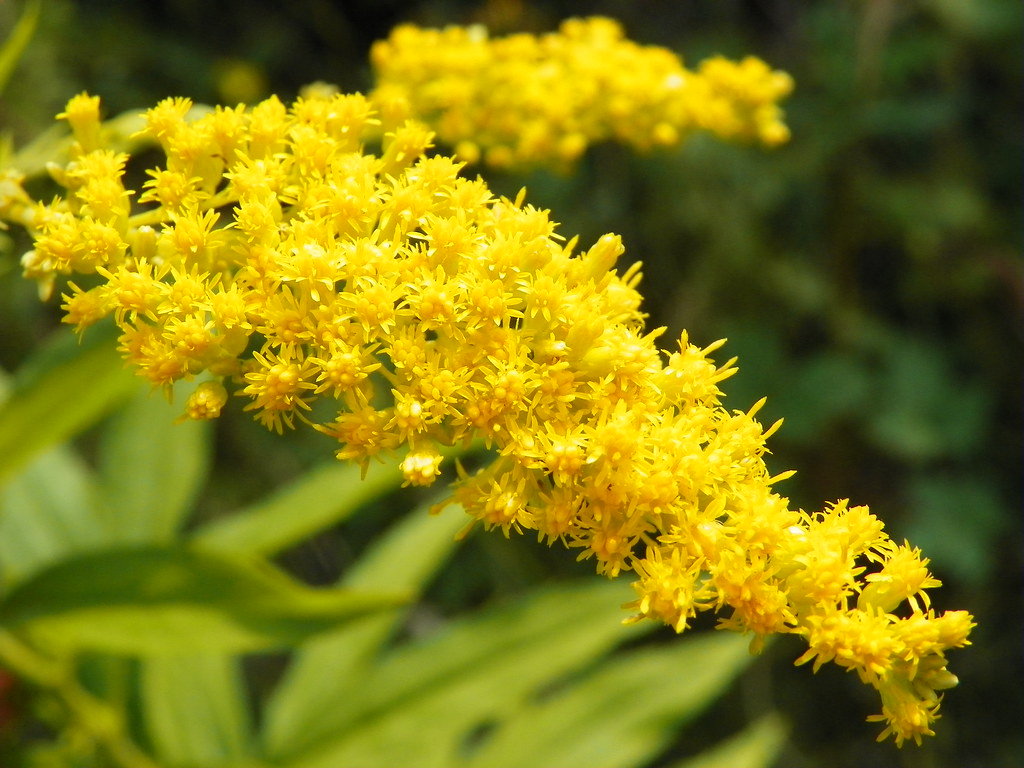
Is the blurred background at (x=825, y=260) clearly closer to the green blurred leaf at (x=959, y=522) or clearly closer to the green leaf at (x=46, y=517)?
the green blurred leaf at (x=959, y=522)

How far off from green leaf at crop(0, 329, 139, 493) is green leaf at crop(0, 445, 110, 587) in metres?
0.56

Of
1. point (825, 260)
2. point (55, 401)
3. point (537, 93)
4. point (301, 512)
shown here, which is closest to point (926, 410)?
point (825, 260)

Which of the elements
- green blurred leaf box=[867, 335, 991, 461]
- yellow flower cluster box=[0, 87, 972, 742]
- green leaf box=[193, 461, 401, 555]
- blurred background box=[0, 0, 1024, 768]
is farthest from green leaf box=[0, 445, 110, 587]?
green blurred leaf box=[867, 335, 991, 461]

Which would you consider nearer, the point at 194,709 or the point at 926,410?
the point at 194,709

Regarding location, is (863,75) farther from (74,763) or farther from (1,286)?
(74,763)

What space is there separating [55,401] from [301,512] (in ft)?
1.87

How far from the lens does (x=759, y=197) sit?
3080mm

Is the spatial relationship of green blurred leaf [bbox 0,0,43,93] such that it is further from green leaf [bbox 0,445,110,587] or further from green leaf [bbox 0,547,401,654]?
green leaf [bbox 0,445,110,587]

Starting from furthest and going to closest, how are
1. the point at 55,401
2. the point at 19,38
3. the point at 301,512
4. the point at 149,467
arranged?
the point at 149,467, the point at 301,512, the point at 55,401, the point at 19,38

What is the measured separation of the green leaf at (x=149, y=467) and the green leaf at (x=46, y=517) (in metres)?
0.06

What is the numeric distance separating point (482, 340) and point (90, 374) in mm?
776

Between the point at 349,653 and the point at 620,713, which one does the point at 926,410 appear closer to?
the point at 620,713

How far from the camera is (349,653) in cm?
214

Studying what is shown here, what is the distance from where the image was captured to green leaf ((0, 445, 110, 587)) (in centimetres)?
199
